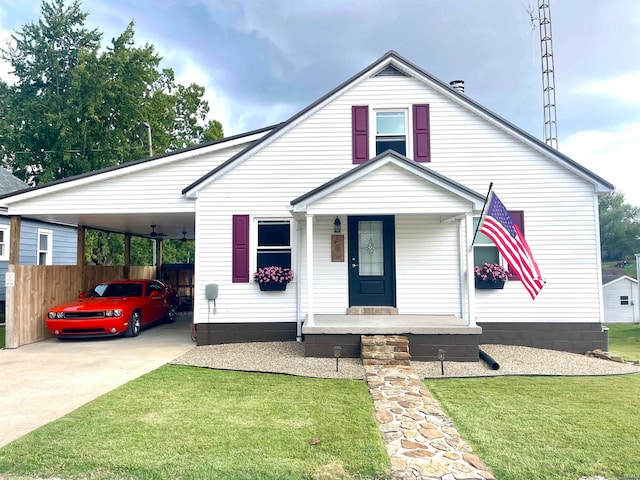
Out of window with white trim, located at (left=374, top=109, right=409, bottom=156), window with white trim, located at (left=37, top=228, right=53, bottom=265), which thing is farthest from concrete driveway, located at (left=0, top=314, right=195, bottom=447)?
window with white trim, located at (left=37, top=228, right=53, bottom=265)

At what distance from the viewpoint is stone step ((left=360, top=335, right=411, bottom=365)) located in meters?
6.32

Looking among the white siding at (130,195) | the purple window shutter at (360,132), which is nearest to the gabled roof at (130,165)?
the white siding at (130,195)

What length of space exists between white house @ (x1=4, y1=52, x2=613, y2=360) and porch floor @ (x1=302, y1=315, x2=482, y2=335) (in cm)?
68

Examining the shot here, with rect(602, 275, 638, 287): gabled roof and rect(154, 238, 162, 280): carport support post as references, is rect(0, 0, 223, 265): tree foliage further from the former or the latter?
rect(602, 275, 638, 287): gabled roof

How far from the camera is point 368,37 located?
50.7 feet

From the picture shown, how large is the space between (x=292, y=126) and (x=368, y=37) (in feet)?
29.7

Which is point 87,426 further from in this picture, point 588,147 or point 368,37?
point 588,147

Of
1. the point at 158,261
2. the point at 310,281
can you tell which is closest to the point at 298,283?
the point at 310,281

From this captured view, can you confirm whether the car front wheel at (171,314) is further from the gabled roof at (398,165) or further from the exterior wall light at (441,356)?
the exterior wall light at (441,356)

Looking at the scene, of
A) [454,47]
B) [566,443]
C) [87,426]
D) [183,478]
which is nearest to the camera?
[183,478]

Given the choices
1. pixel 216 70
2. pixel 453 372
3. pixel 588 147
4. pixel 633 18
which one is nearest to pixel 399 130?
pixel 453 372

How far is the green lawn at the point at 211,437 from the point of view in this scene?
3145 mm

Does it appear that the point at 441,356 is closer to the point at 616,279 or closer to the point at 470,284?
the point at 470,284

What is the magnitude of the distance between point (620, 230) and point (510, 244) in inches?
1977
